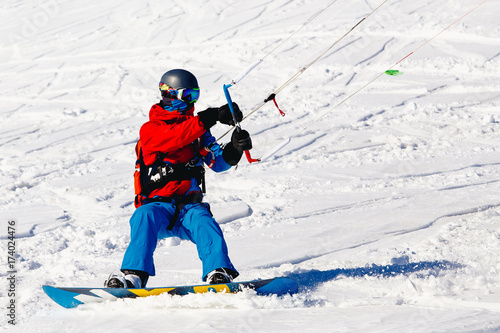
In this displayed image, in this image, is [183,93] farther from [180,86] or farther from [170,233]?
[170,233]

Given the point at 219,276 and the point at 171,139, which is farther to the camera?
the point at 171,139

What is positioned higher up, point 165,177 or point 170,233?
point 165,177

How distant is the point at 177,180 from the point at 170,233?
37 cm

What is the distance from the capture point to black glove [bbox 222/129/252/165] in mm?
3965

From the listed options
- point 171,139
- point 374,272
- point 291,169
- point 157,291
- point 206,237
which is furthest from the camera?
point 291,169

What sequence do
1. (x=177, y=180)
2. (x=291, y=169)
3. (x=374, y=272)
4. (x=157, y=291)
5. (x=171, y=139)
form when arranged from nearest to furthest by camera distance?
(x=157, y=291), (x=171, y=139), (x=177, y=180), (x=374, y=272), (x=291, y=169)

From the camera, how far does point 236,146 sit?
3996 mm

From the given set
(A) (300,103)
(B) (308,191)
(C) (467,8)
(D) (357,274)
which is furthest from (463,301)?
(C) (467,8)

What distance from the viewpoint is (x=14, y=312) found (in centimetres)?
372

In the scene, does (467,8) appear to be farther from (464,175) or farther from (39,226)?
(39,226)

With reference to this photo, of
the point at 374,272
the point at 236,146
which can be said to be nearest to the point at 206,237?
the point at 236,146

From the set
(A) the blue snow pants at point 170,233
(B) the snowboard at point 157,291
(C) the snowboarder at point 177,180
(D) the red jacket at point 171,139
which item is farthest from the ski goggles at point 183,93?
(B) the snowboard at point 157,291

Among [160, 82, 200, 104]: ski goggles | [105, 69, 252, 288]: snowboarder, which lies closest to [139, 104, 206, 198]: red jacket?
[105, 69, 252, 288]: snowboarder

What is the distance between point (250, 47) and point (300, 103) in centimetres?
398
